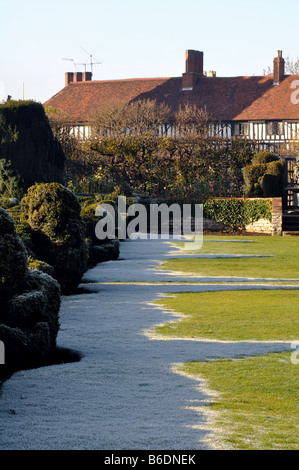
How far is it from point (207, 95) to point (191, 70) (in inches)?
101

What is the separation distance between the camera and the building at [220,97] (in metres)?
50.5

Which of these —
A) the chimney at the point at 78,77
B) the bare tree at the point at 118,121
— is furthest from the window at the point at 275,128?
the chimney at the point at 78,77

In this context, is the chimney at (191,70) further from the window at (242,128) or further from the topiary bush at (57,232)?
the topiary bush at (57,232)

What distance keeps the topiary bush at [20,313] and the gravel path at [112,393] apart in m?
0.17

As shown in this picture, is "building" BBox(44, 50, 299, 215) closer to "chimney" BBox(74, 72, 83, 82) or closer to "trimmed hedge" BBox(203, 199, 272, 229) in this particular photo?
"chimney" BBox(74, 72, 83, 82)

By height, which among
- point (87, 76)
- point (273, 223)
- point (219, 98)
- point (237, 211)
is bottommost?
point (273, 223)

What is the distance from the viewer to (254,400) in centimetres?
589

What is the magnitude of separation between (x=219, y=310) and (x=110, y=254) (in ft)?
24.0

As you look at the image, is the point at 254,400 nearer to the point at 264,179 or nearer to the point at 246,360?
the point at 246,360

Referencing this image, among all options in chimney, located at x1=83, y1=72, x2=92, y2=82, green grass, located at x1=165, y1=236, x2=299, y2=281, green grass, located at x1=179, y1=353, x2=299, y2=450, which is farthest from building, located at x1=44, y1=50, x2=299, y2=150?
green grass, located at x1=179, y1=353, x2=299, y2=450

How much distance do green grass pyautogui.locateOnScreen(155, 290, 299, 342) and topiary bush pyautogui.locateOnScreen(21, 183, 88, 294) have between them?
172 cm

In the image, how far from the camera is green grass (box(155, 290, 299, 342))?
8.45 meters

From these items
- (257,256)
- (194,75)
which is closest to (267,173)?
(257,256)

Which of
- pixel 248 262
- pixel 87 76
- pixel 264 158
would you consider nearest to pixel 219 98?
pixel 87 76
